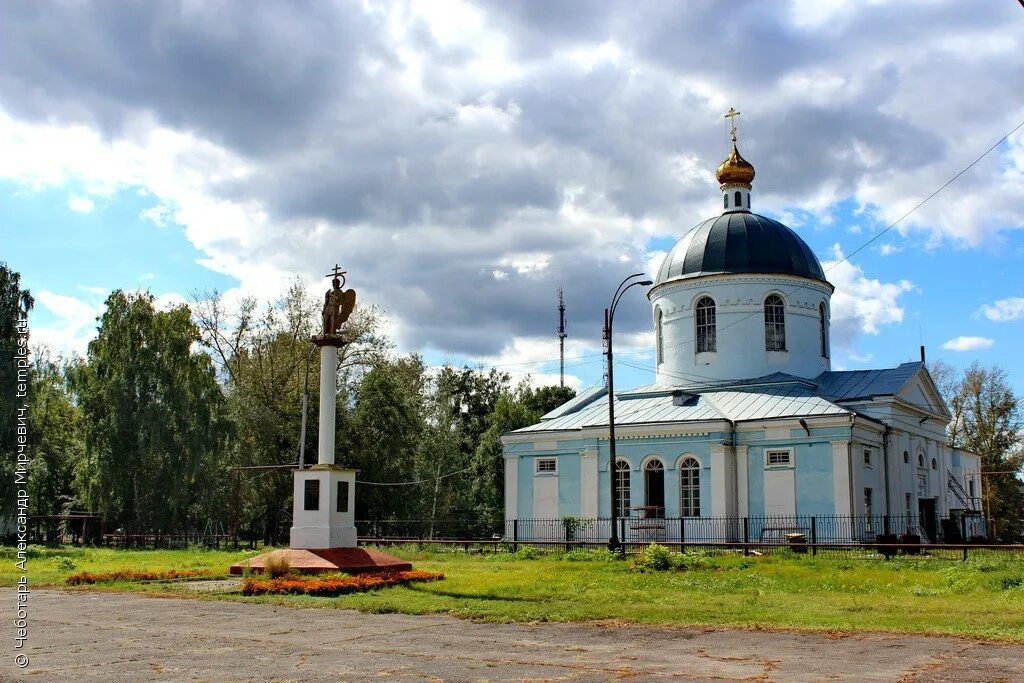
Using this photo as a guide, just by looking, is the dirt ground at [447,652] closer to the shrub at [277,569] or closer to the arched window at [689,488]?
the shrub at [277,569]

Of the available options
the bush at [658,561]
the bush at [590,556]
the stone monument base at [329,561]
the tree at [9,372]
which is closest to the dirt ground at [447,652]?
the stone monument base at [329,561]

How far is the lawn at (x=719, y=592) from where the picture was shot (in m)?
12.4

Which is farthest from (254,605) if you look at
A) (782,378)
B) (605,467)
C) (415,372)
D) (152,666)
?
(415,372)

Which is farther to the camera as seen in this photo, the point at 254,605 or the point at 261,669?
the point at 254,605

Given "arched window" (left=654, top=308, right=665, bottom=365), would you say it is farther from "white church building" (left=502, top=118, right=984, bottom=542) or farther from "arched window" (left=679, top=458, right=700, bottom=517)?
"arched window" (left=679, top=458, right=700, bottom=517)

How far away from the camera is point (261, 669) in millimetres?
8742

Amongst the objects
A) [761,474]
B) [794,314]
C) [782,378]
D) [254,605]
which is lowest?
[254,605]

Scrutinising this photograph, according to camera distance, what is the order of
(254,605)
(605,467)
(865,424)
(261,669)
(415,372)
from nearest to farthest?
(261,669) → (254,605) → (865,424) → (605,467) → (415,372)

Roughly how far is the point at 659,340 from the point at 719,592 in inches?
838

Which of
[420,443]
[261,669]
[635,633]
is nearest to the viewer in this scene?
[261,669]

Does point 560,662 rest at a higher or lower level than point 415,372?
lower

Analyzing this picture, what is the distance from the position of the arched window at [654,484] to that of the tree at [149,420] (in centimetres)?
1620

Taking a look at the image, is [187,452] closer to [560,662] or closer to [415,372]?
[415,372]

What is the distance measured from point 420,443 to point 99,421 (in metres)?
14.9
